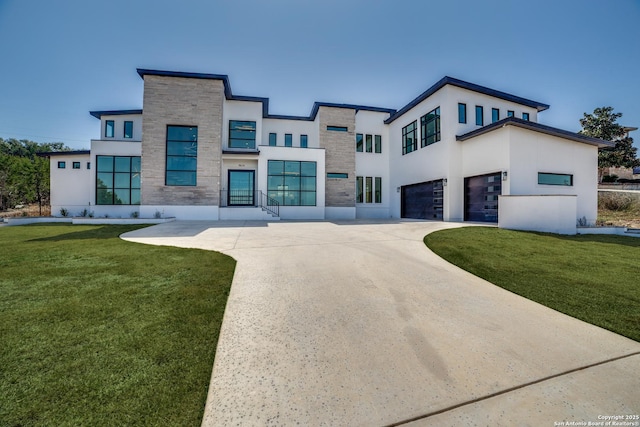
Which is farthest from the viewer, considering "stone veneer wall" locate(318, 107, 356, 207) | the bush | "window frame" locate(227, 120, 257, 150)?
"stone veneer wall" locate(318, 107, 356, 207)

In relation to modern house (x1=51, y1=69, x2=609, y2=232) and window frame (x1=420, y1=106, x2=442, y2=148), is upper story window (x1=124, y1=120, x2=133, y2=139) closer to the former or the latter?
modern house (x1=51, y1=69, x2=609, y2=232)

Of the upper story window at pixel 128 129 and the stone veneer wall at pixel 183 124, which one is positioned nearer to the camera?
the stone veneer wall at pixel 183 124

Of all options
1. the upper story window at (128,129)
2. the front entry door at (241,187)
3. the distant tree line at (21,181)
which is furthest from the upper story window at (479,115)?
the distant tree line at (21,181)

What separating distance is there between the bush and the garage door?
498 inches

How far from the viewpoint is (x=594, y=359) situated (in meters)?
2.32

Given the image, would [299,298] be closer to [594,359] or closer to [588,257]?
[594,359]

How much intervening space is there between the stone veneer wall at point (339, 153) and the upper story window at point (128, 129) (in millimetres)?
15880

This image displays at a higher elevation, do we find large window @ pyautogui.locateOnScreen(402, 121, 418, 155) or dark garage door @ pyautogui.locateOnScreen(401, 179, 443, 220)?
large window @ pyautogui.locateOnScreen(402, 121, 418, 155)

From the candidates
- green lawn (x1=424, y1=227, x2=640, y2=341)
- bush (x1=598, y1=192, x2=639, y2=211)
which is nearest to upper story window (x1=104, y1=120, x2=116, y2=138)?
green lawn (x1=424, y1=227, x2=640, y2=341)

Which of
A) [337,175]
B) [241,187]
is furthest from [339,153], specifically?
[241,187]

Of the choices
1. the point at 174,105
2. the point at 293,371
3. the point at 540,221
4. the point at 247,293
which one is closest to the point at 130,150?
the point at 174,105

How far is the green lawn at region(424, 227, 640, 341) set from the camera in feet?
11.0

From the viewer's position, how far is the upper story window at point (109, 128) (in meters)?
20.6

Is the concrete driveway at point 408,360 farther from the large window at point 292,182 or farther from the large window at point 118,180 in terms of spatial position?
the large window at point 118,180
